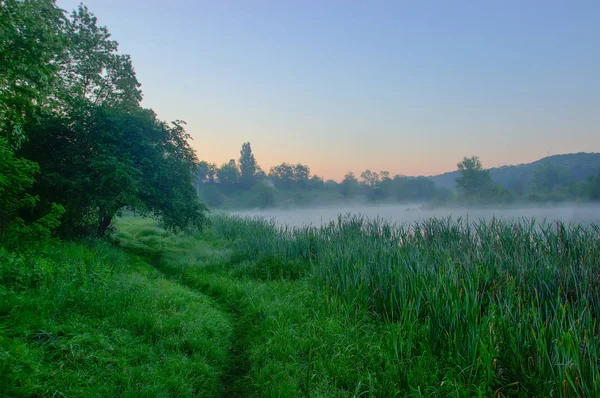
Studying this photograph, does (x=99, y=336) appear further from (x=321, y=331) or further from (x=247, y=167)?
(x=247, y=167)

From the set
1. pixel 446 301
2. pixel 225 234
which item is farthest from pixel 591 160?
pixel 446 301

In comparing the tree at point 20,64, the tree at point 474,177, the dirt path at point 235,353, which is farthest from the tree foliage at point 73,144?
the tree at point 474,177

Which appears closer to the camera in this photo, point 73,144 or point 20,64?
point 20,64

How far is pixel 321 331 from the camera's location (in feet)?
14.9

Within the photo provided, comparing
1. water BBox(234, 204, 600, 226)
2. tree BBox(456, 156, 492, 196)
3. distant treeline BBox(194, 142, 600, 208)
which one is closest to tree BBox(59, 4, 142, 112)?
water BBox(234, 204, 600, 226)

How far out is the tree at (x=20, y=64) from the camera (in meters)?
6.61

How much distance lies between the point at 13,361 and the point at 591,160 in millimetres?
92081

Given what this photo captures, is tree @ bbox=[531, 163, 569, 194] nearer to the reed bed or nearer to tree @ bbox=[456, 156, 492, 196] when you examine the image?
tree @ bbox=[456, 156, 492, 196]

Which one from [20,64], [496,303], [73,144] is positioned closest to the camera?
[496,303]

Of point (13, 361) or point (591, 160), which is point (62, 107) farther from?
point (591, 160)

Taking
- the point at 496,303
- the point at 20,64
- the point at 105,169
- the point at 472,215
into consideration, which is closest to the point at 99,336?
the point at 496,303

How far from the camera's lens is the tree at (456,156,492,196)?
60.1 meters

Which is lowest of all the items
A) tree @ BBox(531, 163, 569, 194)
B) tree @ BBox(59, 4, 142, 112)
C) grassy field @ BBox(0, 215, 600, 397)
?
grassy field @ BBox(0, 215, 600, 397)

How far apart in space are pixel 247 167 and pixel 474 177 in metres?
50.5
